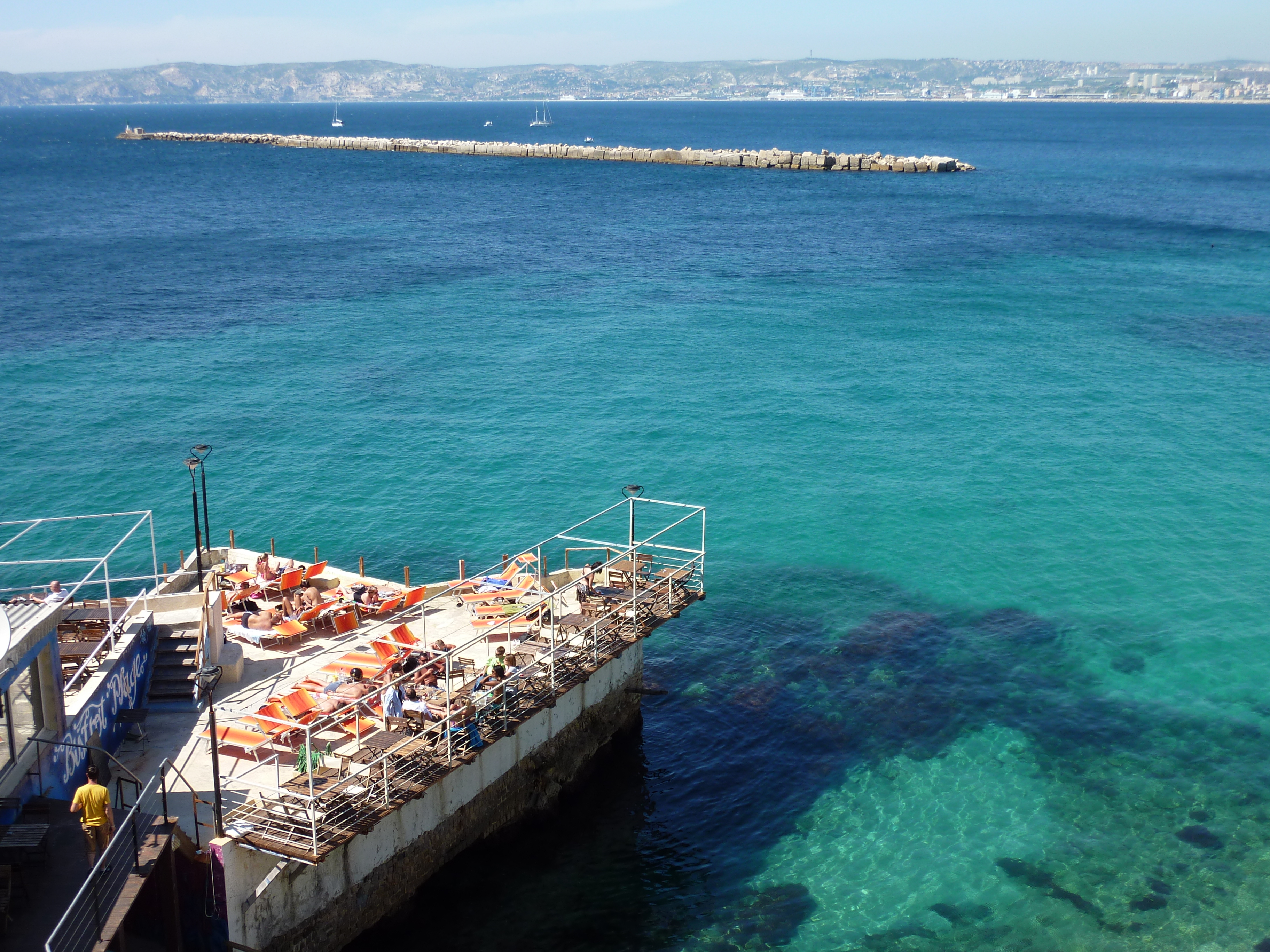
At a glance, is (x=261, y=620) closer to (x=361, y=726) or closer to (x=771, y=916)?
(x=361, y=726)

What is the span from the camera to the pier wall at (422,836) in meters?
15.6

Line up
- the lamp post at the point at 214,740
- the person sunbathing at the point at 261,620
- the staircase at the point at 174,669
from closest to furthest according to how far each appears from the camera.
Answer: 1. the lamp post at the point at 214,740
2. the staircase at the point at 174,669
3. the person sunbathing at the point at 261,620

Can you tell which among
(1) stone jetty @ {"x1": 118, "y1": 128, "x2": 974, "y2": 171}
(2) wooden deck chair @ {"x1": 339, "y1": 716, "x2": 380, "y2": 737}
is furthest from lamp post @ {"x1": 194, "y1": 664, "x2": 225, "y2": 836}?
(1) stone jetty @ {"x1": 118, "y1": 128, "x2": 974, "y2": 171}

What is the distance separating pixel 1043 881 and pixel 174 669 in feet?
52.8

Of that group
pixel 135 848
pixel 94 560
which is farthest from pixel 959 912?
pixel 94 560

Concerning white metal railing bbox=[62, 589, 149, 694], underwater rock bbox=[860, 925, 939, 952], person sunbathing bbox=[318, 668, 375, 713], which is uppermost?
white metal railing bbox=[62, 589, 149, 694]

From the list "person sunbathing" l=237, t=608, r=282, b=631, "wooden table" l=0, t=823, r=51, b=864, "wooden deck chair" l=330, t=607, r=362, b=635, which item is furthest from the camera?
"wooden deck chair" l=330, t=607, r=362, b=635

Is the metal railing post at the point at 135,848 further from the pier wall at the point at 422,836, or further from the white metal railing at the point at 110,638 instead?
the white metal railing at the point at 110,638

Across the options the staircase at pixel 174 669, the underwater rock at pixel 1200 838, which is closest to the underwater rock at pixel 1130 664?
the underwater rock at pixel 1200 838

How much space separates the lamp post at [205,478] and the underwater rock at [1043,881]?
1665cm

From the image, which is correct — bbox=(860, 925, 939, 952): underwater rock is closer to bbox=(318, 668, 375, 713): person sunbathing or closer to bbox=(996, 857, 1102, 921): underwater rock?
bbox=(996, 857, 1102, 921): underwater rock

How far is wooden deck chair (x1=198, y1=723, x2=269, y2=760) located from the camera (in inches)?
716

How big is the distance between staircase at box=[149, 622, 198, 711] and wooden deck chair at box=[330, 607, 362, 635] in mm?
2656

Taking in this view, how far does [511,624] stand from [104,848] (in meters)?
8.90
